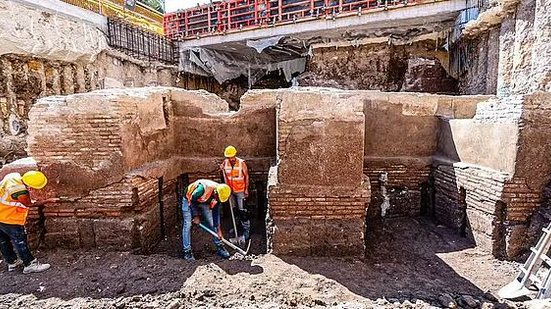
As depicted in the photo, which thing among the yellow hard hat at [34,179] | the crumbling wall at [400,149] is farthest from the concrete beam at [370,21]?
the yellow hard hat at [34,179]

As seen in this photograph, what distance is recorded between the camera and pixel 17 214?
3.56 metres

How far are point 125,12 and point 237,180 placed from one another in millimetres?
15614

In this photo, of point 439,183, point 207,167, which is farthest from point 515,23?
point 207,167

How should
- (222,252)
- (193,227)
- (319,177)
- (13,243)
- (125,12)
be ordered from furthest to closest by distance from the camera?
(125,12)
(193,227)
(222,252)
(319,177)
(13,243)

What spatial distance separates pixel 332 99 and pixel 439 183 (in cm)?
250

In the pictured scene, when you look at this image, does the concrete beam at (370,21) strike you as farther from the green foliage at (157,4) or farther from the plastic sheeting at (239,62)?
the green foliage at (157,4)

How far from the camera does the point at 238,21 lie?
1410 cm

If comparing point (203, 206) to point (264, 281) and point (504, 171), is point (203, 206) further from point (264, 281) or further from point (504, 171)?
point (504, 171)

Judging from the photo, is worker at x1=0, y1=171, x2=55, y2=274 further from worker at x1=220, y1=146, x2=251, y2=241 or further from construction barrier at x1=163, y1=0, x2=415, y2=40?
construction barrier at x1=163, y1=0, x2=415, y2=40

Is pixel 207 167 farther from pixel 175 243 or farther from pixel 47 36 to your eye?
pixel 47 36

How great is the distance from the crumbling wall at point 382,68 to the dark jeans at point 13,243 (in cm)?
1108

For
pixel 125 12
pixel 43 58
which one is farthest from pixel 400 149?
pixel 125 12

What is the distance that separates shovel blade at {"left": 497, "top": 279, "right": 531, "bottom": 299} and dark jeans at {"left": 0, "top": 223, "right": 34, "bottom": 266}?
4.99 meters

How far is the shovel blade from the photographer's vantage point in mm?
3232
